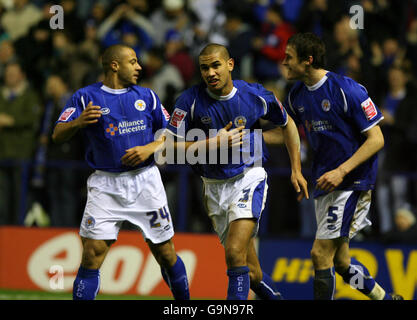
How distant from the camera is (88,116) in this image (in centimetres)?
710

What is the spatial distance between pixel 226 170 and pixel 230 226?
0.53 meters

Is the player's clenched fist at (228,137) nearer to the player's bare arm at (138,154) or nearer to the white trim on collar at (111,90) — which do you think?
the player's bare arm at (138,154)

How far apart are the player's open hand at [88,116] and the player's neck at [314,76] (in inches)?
78.4

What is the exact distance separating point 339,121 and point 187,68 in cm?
564

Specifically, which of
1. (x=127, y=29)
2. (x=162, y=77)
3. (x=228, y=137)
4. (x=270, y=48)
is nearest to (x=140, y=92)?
(x=228, y=137)

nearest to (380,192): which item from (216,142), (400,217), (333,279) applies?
(400,217)

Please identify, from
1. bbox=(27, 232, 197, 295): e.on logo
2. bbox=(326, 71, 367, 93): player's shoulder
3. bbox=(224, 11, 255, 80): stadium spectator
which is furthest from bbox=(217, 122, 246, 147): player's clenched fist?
bbox=(224, 11, 255, 80): stadium spectator

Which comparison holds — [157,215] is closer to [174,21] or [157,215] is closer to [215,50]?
[215,50]

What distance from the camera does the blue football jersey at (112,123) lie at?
7434 mm

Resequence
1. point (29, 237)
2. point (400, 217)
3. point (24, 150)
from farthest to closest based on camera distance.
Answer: point (24, 150) → point (29, 237) → point (400, 217)

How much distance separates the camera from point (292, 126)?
25.0 feet

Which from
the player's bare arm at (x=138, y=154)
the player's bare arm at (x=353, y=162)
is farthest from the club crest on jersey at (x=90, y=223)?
the player's bare arm at (x=353, y=162)

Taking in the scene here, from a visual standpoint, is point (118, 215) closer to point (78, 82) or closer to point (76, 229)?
point (76, 229)

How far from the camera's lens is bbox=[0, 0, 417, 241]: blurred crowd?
11.3 m
